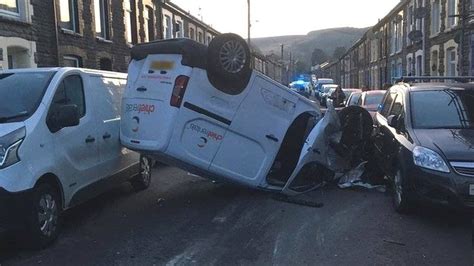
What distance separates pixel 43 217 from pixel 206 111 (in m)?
2.50

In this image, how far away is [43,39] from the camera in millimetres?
15695

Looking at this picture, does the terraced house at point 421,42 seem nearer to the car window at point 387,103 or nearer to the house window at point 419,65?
the house window at point 419,65

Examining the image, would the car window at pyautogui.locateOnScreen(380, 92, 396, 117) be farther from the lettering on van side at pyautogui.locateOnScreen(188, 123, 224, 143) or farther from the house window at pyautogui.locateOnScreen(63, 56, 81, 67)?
the house window at pyautogui.locateOnScreen(63, 56, 81, 67)

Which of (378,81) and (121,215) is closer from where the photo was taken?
(121,215)

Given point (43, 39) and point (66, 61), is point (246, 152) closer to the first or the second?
point (43, 39)

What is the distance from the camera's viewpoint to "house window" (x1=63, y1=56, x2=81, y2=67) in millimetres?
17453

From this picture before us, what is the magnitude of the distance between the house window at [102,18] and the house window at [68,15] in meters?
2.15

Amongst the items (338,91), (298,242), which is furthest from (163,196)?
(338,91)

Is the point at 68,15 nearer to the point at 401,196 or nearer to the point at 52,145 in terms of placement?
the point at 52,145

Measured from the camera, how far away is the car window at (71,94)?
20.9ft

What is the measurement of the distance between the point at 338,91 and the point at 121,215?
20.6 metres

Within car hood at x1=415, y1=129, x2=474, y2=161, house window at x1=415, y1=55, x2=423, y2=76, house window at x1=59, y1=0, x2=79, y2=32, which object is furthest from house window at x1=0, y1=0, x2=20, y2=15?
house window at x1=415, y1=55, x2=423, y2=76

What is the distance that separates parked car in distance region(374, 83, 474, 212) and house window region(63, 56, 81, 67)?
39.0 feet

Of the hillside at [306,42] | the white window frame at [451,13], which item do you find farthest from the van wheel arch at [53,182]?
the hillside at [306,42]
